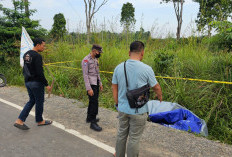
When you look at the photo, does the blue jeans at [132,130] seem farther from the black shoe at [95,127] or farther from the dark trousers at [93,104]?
the dark trousers at [93,104]

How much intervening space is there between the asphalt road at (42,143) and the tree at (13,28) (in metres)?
6.00

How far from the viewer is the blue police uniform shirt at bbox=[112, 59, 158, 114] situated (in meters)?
2.31

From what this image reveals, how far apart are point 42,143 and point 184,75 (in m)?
3.89

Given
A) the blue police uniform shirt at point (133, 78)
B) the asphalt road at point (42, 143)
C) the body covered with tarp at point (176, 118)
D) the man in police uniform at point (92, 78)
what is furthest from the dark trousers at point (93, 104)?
the blue police uniform shirt at point (133, 78)

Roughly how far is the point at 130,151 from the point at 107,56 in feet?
14.8

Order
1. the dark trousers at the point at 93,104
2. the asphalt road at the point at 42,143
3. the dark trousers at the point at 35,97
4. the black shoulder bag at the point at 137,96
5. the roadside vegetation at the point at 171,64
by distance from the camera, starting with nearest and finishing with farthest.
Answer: the black shoulder bag at the point at 137,96, the asphalt road at the point at 42,143, the dark trousers at the point at 35,97, the dark trousers at the point at 93,104, the roadside vegetation at the point at 171,64

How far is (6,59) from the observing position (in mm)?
9133

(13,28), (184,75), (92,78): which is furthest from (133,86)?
(13,28)

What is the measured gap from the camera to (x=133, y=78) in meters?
2.33

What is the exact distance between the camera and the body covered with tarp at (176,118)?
370cm

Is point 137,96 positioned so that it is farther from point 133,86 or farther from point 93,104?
point 93,104

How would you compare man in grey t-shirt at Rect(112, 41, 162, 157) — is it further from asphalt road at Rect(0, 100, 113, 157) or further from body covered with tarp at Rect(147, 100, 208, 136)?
body covered with tarp at Rect(147, 100, 208, 136)

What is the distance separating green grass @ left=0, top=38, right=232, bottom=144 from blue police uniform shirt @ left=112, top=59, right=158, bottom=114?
213 cm

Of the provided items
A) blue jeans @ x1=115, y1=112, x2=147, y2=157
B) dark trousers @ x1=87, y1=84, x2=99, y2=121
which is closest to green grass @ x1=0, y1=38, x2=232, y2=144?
dark trousers @ x1=87, y1=84, x2=99, y2=121
